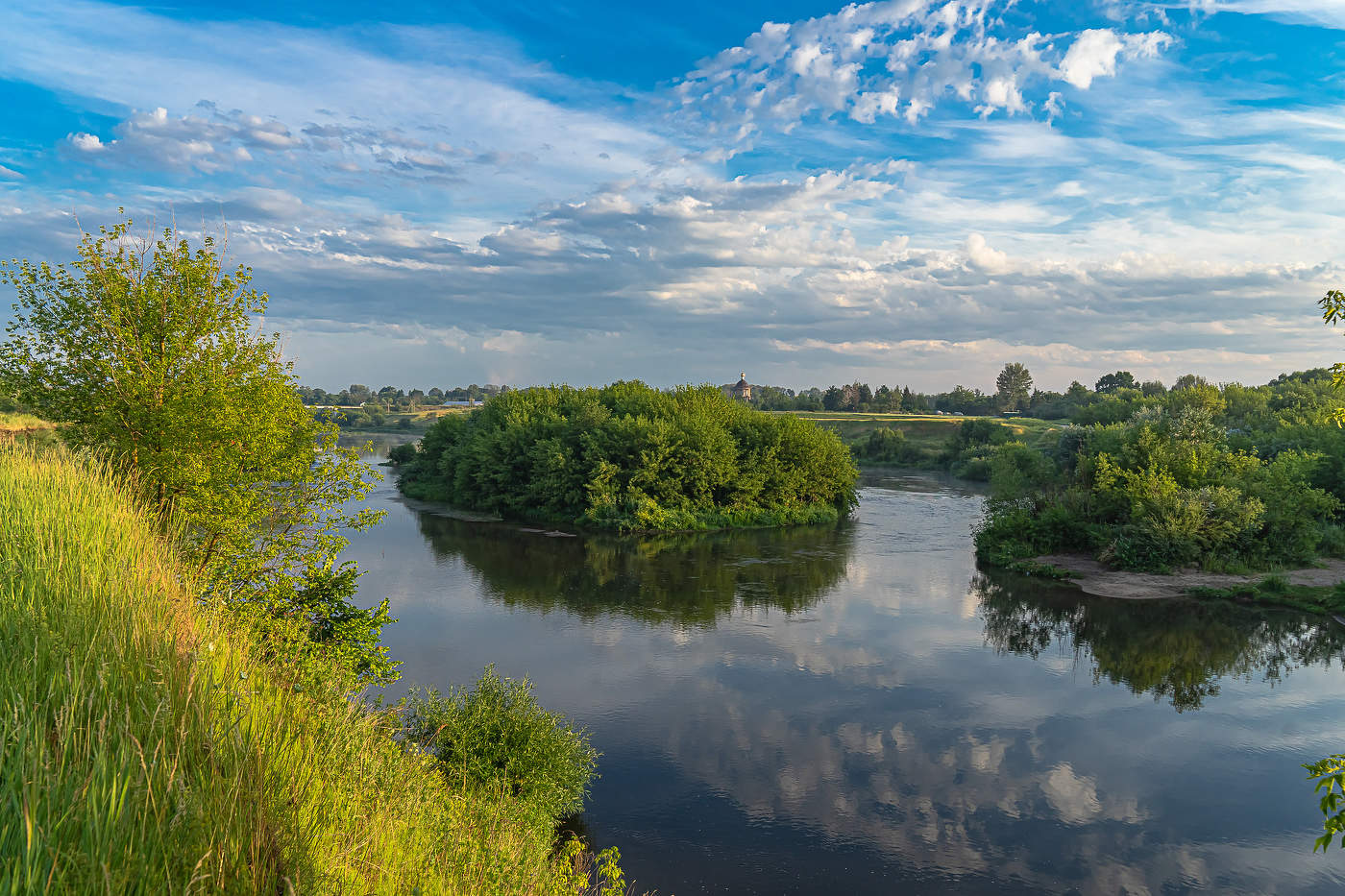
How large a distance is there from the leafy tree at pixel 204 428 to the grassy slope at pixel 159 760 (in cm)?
537

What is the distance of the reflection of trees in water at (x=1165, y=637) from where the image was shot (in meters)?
24.9

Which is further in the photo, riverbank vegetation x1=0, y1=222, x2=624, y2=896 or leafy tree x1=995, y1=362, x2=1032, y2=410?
leafy tree x1=995, y1=362, x2=1032, y2=410

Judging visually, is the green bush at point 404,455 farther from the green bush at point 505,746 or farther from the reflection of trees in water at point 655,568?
the green bush at point 505,746

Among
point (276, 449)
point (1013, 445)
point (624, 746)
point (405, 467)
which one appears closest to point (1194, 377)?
point (1013, 445)

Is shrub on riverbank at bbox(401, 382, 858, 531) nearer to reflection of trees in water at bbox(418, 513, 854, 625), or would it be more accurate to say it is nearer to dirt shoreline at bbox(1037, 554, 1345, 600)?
reflection of trees in water at bbox(418, 513, 854, 625)

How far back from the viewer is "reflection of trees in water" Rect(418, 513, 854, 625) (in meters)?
32.2

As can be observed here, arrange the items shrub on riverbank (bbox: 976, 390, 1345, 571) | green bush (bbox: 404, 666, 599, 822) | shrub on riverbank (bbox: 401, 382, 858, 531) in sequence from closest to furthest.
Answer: green bush (bbox: 404, 666, 599, 822)
shrub on riverbank (bbox: 976, 390, 1345, 571)
shrub on riverbank (bbox: 401, 382, 858, 531)

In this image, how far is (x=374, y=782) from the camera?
7.62 m

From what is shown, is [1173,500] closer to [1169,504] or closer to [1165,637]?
[1169,504]

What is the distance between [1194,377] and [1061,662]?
8984 centimetres

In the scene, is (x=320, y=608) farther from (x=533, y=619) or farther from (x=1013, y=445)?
(x=1013, y=445)

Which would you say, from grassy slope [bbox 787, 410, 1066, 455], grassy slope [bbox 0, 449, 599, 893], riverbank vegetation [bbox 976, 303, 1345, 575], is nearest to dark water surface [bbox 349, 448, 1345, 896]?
riverbank vegetation [bbox 976, 303, 1345, 575]

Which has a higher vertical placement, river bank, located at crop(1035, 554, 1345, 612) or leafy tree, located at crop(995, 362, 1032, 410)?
leafy tree, located at crop(995, 362, 1032, 410)

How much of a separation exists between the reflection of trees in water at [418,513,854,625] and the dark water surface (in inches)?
10.2
